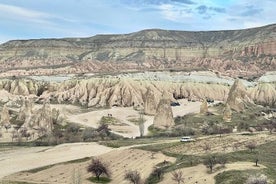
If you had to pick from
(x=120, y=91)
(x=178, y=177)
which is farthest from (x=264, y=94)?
(x=178, y=177)

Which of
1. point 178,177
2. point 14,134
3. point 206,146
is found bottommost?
point 14,134

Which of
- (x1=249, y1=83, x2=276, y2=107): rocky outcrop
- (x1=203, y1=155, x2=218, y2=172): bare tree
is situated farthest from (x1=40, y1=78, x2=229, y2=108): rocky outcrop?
(x1=203, y1=155, x2=218, y2=172): bare tree

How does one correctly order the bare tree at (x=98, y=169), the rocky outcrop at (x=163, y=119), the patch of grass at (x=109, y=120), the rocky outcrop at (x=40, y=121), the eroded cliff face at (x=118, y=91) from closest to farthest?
the bare tree at (x=98, y=169), the rocky outcrop at (x=40, y=121), the rocky outcrop at (x=163, y=119), the patch of grass at (x=109, y=120), the eroded cliff face at (x=118, y=91)

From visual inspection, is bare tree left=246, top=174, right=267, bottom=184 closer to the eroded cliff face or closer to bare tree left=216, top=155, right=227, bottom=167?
bare tree left=216, top=155, right=227, bottom=167

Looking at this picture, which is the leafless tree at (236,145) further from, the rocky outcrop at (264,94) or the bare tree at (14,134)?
the rocky outcrop at (264,94)

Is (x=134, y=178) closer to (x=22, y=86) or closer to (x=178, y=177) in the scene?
(x=178, y=177)

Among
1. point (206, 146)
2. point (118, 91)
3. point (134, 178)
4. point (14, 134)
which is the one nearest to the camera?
point (134, 178)

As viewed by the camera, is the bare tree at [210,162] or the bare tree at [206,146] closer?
the bare tree at [210,162]

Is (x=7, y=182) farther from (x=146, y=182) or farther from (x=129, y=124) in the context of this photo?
(x=129, y=124)

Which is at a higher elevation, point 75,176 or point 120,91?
point 120,91

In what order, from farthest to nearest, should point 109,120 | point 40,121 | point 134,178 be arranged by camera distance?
point 109,120, point 40,121, point 134,178

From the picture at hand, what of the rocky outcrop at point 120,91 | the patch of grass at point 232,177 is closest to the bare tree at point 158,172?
the patch of grass at point 232,177
